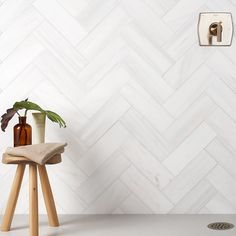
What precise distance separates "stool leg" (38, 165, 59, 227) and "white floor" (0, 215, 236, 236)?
0.04 m

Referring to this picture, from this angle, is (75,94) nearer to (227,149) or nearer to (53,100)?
(53,100)

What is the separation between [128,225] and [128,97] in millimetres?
624

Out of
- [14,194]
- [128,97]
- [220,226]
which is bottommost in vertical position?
[14,194]

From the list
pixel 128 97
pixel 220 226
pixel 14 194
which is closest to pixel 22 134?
pixel 14 194

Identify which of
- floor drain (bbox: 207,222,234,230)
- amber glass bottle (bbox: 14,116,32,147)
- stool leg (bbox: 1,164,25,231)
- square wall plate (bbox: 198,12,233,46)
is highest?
square wall plate (bbox: 198,12,233,46)

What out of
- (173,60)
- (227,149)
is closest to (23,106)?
(173,60)

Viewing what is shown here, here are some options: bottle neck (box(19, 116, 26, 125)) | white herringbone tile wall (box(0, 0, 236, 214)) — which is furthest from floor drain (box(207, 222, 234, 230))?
bottle neck (box(19, 116, 26, 125))

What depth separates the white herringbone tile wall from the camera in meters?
2.21

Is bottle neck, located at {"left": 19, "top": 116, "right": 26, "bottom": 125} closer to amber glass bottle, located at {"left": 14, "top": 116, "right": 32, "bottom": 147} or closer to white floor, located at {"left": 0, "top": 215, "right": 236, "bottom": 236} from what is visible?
amber glass bottle, located at {"left": 14, "top": 116, "right": 32, "bottom": 147}

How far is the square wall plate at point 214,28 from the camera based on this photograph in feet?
7.16

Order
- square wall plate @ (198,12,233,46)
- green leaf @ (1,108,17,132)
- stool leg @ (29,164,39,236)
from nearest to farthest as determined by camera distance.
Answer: stool leg @ (29,164,39,236) → green leaf @ (1,108,17,132) → square wall plate @ (198,12,233,46)

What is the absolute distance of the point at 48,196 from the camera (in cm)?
198

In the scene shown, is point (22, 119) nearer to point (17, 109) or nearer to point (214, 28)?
point (17, 109)

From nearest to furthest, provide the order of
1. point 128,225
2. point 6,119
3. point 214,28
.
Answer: point 6,119 < point 128,225 < point 214,28
